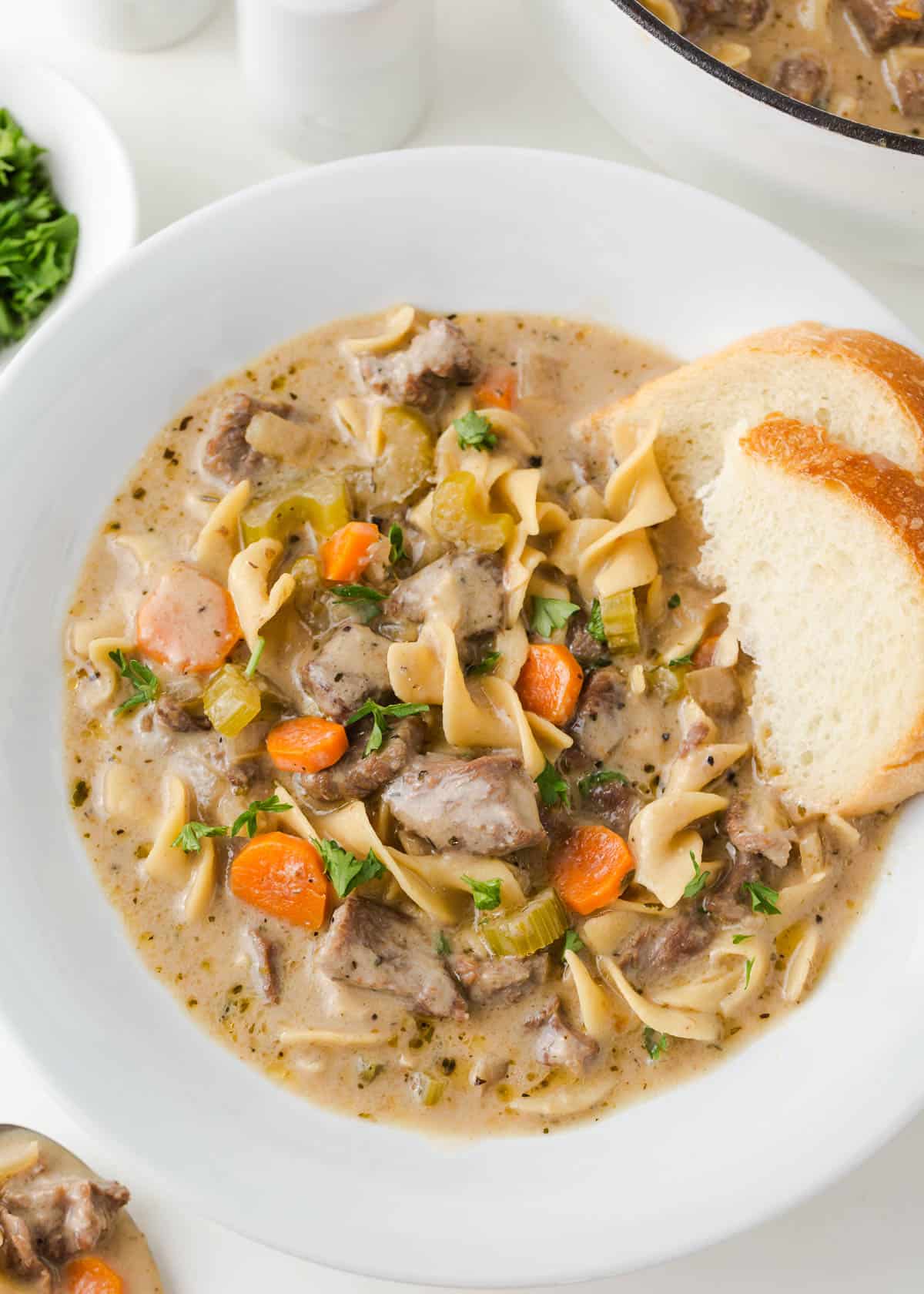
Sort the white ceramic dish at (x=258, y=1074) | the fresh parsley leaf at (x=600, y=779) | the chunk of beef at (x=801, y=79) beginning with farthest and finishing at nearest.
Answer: the chunk of beef at (x=801, y=79) < the fresh parsley leaf at (x=600, y=779) < the white ceramic dish at (x=258, y=1074)

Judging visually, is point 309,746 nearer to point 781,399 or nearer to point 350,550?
point 350,550

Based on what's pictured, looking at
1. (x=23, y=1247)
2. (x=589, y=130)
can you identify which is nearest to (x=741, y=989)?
(x=23, y=1247)

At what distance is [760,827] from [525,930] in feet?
2.75

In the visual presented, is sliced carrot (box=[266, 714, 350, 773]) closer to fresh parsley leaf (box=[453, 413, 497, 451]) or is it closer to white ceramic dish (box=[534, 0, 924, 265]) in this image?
fresh parsley leaf (box=[453, 413, 497, 451])

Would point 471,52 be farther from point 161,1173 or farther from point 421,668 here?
point 161,1173

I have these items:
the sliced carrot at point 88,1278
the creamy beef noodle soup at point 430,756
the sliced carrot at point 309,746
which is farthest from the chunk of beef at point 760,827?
the sliced carrot at point 88,1278

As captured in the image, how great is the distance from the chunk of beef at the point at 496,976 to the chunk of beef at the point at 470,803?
0.34 m

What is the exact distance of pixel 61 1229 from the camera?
464 cm

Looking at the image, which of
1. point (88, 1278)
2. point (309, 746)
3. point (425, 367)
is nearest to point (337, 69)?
point (425, 367)

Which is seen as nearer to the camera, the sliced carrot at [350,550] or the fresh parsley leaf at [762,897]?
the fresh parsley leaf at [762,897]

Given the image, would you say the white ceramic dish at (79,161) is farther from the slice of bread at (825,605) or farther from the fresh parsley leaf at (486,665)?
the slice of bread at (825,605)

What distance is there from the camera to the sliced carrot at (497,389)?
5113 mm

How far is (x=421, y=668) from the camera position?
4781mm

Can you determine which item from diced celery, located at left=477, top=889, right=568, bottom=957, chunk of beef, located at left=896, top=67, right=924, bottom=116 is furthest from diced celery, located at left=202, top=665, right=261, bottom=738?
chunk of beef, located at left=896, top=67, right=924, bottom=116
